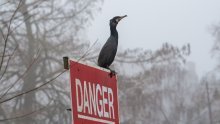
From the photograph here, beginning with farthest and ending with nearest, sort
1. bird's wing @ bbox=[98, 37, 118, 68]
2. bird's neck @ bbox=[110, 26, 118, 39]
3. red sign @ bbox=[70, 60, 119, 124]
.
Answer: bird's neck @ bbox=[110, 26, 118, 39], bird's wing @ bbox=[98, 37, 118, 68], red sign @ bbox=[70, 60, 119, 124]

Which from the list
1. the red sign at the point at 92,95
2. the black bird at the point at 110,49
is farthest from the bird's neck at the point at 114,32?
the red sign at the point at 92,95

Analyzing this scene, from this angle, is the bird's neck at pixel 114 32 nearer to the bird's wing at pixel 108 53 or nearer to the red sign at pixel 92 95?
the bird's wing at pixel 108 53

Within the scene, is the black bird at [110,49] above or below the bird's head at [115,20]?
below

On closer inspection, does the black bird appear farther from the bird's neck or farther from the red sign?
the red sign

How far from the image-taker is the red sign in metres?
3.32

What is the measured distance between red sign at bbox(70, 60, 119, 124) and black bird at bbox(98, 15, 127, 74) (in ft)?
1.91

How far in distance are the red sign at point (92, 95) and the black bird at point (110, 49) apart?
1.91 feet

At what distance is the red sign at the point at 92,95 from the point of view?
3.32 metres

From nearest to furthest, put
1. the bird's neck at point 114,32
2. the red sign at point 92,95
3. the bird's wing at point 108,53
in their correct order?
the red sign at point 92,95 < the bird's wing at point 108,53 < the bird's neck at point 114,32

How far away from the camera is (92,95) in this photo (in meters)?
3.47

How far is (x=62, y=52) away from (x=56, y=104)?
1.48 metres

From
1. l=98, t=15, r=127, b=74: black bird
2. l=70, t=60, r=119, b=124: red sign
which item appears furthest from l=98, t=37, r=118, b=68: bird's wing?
l=70, t=60, r=119, b=124: red sign

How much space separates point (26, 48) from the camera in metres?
18.6

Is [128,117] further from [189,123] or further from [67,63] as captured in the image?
[67,63]
